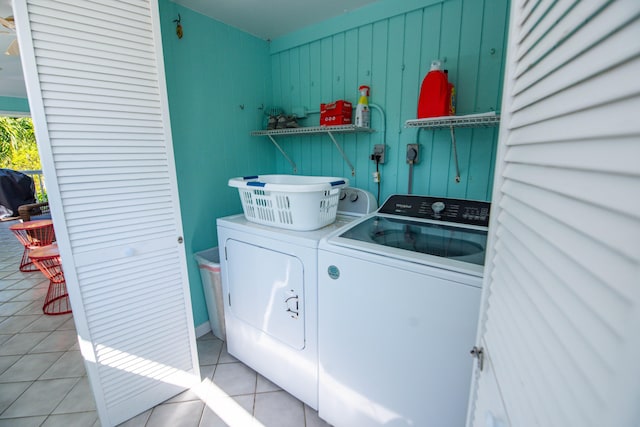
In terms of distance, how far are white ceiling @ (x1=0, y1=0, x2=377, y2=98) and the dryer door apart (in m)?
1.72

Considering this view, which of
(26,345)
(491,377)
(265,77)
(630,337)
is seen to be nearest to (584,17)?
(630,337)

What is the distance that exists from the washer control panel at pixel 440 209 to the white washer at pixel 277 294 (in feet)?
0.72

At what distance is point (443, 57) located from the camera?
1.83 metres

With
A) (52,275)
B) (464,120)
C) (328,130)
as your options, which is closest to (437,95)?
(464,120)

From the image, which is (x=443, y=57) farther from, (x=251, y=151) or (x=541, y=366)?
(x=541, y=366)

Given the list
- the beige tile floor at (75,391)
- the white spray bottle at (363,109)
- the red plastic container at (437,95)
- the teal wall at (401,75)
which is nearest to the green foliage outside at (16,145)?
the beige tile floor at (75,391)

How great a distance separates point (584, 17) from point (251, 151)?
2.51 meters

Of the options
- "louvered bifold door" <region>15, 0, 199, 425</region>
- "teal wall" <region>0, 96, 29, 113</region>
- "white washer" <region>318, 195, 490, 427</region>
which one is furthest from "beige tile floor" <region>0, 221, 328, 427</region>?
"teal wall" <region>0, 96, 29, 113</region>

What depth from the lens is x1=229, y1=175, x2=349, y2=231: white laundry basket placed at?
1557 mm

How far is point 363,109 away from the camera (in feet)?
6.84

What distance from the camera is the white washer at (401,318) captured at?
110 centimetres

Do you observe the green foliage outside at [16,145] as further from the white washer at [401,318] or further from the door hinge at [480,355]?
the door hinge at [480,355]

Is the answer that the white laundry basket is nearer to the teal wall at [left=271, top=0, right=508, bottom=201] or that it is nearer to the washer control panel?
the washer control panel

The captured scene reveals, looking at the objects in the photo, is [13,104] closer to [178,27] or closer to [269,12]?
[178,27]
